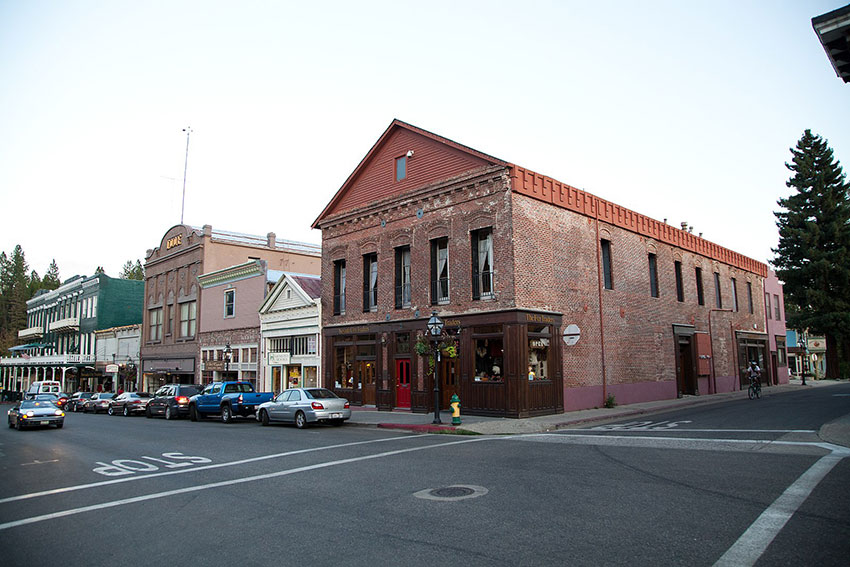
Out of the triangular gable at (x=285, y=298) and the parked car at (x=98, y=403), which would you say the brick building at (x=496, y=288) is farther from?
the parked car at (x=98, y=403)

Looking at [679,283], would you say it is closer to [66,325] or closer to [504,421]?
[504,421]

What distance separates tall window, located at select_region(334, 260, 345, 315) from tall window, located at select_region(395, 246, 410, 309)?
4.08 m

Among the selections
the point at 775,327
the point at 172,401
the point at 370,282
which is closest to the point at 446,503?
the point at 370,282

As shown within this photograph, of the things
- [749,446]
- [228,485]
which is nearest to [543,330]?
[749,446]

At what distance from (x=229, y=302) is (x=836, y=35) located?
35.2m

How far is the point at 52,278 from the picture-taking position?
99.6m

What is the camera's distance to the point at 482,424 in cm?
1812

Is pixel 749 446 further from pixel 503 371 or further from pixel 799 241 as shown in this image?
pixel 799 241

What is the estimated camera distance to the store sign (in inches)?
1220

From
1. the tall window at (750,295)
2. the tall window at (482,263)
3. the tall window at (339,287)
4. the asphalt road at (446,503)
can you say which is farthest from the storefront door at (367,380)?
the tall window at (750,295)

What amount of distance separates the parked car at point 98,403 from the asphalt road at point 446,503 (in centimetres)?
2200

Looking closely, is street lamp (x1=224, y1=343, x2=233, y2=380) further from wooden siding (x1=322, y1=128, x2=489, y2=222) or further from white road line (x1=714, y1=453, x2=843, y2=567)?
white road line (x1=714, y1=453, x2=843, y2=567)

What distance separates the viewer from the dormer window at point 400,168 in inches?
993

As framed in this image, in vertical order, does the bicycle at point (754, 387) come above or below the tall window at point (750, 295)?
below
